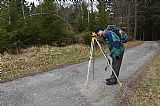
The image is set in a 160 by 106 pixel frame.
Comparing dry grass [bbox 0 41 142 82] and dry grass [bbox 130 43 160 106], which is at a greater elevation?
dry grass [bbox 0 41 142 82]

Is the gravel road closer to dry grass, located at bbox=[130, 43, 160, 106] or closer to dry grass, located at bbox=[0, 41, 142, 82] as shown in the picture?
dry grass, located at bbox=[130, 43, 160, 106]

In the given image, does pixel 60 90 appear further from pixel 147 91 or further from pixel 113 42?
pixel 147 91

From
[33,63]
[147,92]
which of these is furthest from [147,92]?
[33,63]

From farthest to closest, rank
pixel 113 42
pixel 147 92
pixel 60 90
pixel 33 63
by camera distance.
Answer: pixel 33 63
pixel 113 42
pixel 60 90
pixel 147 92

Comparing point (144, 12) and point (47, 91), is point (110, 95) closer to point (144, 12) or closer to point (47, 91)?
point (47, 91)

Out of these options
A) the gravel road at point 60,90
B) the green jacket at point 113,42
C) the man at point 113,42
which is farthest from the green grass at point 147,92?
the green jacket at point 113,42

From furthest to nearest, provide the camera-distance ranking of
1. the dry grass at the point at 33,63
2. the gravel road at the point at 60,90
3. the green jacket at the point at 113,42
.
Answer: the dry grass at the point at 33,63, the green jacket at the point at 113,42, the gravel road at the point at 60,90

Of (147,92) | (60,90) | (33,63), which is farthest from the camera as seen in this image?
(33,63)

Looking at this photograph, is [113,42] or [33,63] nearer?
[113,42]

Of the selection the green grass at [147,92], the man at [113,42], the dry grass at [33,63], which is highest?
the man at [113,42]

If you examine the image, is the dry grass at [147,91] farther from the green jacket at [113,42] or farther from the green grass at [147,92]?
the green jacket at [113,42]

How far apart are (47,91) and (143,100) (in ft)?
9.39


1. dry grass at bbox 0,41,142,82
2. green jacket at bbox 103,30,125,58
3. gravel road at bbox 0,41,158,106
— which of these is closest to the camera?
gravel road at bbox 0,41,158,106

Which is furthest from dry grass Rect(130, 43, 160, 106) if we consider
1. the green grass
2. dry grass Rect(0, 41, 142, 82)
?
dry grass Rect(0, 41, 142, 82)
